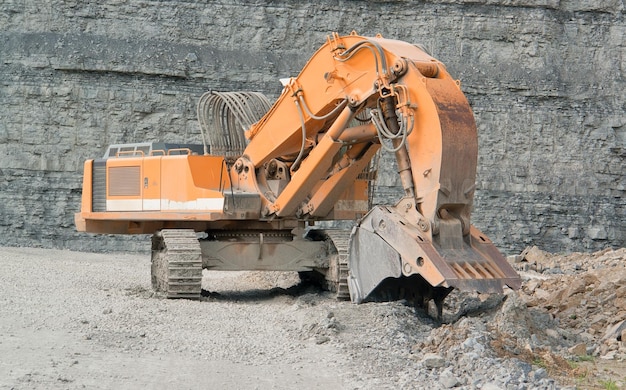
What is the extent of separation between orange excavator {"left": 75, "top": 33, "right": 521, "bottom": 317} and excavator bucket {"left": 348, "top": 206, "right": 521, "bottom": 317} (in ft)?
0.04

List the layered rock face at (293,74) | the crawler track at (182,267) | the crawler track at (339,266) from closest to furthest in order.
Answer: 1. the crawler track at (182,267)
2. the crawler track at (339,266)
3. the layered rock face at (293,74)

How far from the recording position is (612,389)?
7.21 metres

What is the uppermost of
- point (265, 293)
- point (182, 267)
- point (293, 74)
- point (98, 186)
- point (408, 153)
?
point (293, 74)

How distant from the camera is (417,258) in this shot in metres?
8.59

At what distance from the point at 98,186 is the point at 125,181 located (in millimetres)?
650

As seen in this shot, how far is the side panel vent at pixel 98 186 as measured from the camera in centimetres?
1315

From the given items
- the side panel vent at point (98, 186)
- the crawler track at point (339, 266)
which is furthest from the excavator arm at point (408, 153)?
the side panel vent at point (98, 186)

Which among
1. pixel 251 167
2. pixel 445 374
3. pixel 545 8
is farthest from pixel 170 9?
pixel 445 374

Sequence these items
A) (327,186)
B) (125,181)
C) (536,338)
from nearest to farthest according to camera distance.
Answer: (536,338), (327,186), (125,181)

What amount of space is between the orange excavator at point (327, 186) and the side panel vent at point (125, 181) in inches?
0.8

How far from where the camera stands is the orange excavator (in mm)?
8891

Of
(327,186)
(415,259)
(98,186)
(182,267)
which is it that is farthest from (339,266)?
(98,186)

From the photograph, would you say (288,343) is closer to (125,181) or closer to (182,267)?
(182,267)

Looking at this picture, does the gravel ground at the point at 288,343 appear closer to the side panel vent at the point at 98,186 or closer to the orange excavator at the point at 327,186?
the orange excavator at the point at 327,186
